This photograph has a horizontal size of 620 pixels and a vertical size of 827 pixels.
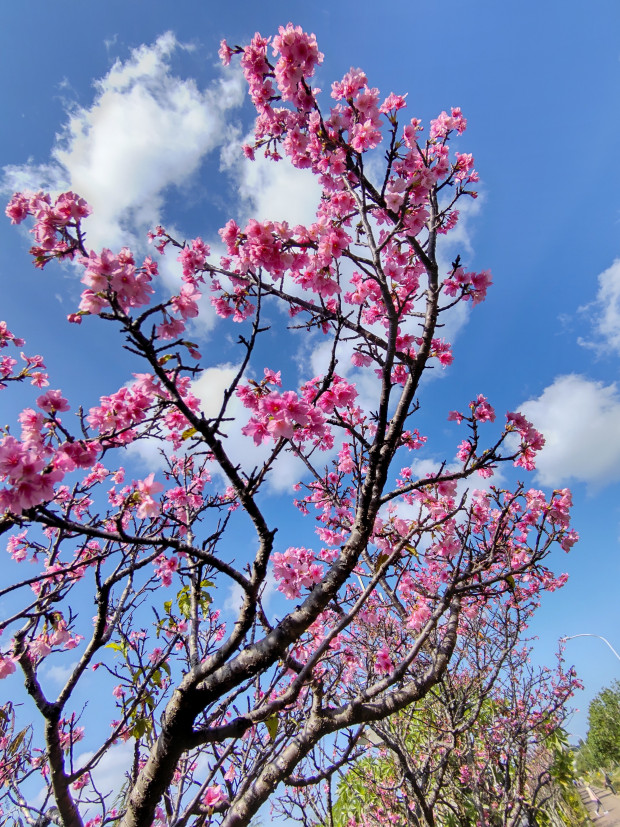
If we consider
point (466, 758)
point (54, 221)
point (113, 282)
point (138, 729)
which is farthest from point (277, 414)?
point (466, 758)

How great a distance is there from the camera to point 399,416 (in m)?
3.04

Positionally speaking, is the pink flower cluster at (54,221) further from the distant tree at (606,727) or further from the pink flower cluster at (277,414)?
the distant tree at (606,727)

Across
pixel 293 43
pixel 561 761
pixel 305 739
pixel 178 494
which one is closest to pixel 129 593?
pixel 178 494

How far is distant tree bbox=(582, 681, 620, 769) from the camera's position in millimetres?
29500

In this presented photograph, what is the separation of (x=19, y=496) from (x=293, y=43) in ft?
13.1

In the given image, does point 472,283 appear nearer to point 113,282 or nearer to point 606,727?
point 113,282

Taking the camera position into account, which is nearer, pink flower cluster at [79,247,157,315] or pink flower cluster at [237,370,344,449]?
pink flower cluster at [79,247,157,315]

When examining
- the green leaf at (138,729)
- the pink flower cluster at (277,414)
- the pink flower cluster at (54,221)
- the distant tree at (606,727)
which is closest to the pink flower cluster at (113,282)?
the pink flower cluster at (54,221)

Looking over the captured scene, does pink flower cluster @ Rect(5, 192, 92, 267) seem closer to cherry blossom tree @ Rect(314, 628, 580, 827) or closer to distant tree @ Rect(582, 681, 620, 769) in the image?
cherry blossom tree @ Rect(314, 628, 580, 827)

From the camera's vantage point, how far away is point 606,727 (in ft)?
101

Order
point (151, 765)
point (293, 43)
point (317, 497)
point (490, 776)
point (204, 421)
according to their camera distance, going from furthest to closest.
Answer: point (490, 776), point (317, 497), point (293, 43), point (151, 765), point (204, 421)

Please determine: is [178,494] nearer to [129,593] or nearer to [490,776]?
[129,593]

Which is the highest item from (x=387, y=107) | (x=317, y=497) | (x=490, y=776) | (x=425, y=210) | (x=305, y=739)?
(x=387, y=107)

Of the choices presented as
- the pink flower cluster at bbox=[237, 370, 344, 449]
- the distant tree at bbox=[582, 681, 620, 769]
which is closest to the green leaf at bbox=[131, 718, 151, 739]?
the pink flower cluster at bbox=[237, 370, 344, 449]
